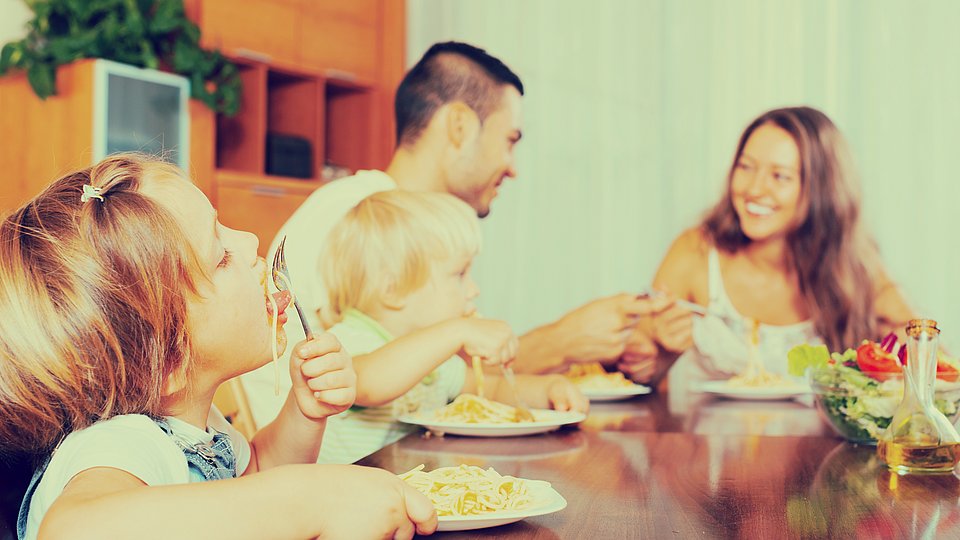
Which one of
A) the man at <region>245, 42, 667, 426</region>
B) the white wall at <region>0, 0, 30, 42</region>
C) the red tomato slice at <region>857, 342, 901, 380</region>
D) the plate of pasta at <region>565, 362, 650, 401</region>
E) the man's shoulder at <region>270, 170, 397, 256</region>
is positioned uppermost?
the white wall at <region>0, 0, 30, 42</region>

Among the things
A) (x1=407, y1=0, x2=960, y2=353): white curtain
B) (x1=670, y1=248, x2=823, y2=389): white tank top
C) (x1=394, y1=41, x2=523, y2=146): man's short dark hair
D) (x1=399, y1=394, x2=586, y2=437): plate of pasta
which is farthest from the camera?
(x1=407, y1=0, x2=960, y2=353): white curtain

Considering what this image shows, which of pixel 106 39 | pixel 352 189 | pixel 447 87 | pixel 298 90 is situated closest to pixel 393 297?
pixel 352 189

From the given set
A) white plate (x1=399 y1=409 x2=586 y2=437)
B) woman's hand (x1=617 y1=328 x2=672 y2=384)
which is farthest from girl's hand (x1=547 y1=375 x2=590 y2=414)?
woman's hand (x1=617 y1=328 x2=672 y2=384)

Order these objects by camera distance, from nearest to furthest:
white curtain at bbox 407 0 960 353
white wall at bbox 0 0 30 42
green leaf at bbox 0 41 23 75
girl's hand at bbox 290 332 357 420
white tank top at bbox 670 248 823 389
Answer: girl's hand at bbox 290 332 357 420 < white tank top at bbox 670 248 823 389 < green leaf at bbox 0 41 23 75 < white wall at bbox 0 0 30 42 < white curtain at bbox 407 0 960 353

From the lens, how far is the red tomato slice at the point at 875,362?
1307 mm

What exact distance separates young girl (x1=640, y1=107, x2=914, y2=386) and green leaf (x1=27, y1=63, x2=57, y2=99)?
2.48 m

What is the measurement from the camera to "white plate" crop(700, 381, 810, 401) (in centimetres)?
200

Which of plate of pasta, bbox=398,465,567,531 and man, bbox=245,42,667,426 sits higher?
man, bbox=245,42,667,426

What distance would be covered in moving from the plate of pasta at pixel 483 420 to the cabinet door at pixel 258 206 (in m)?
3.05

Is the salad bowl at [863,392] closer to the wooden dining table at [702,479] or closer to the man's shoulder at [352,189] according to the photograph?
the wooden dining table at [702,479]

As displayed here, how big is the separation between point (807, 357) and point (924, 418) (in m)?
0.39

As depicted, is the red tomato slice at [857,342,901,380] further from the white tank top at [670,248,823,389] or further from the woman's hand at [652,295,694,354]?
the white tank top at [670,248,823,389]

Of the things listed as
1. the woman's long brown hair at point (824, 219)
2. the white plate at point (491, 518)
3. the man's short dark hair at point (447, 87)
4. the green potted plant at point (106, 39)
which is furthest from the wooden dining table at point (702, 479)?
the green potted plant at point (106, 39)

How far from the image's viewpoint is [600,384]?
2.04 meters
